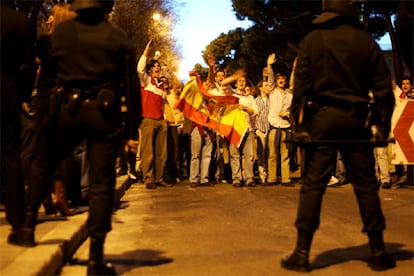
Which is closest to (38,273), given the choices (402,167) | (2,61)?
(2,61)

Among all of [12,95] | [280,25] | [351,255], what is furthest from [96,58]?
[280,25]

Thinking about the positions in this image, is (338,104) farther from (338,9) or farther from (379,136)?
(338,9)

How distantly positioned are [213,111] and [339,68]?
8.87 metres

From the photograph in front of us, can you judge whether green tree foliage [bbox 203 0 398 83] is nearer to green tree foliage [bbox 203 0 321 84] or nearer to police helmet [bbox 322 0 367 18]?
green tree foliage [bbox 203 0 321 84]

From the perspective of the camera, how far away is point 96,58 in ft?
19.4

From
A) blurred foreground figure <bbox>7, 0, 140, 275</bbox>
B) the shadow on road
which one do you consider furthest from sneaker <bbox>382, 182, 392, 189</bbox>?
blurred foreground figure <bbox>7, 0, 140, 275</bbox>

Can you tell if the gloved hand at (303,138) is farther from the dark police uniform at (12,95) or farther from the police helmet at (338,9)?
the dark police uniform at (12,95)

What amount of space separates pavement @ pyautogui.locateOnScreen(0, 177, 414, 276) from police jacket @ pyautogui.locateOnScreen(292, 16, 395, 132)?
4.32ft

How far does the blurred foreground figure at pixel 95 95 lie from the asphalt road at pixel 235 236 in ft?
2.10

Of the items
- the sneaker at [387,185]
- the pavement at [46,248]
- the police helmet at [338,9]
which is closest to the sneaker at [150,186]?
the sneaker at [387,185]

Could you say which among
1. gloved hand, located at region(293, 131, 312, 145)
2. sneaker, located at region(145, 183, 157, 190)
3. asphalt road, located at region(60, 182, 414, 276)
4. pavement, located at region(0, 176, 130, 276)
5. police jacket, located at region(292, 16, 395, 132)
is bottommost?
sneaker, located at region(145, 183, 157, 190)

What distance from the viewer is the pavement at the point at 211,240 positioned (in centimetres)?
625

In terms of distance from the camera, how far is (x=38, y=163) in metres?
6.48

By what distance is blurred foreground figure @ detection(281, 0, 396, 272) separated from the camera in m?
6.09
